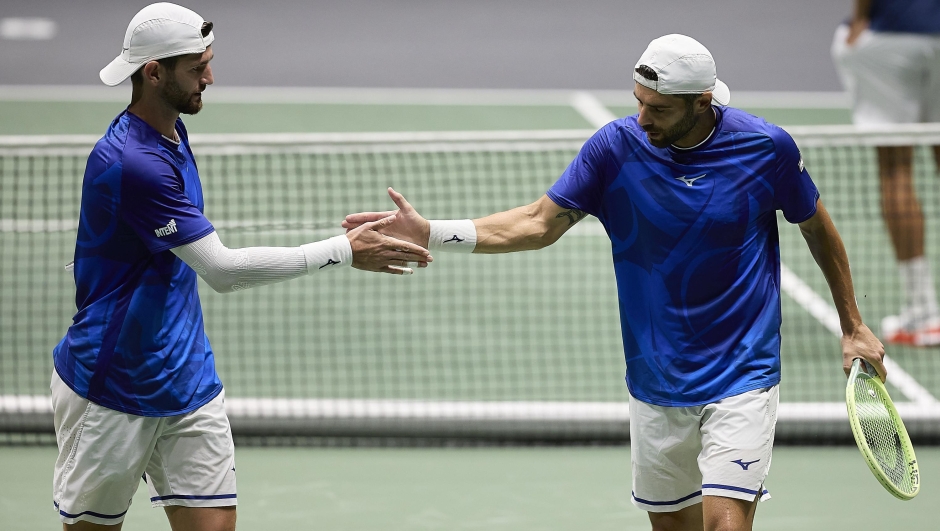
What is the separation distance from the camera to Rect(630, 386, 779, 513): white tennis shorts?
13.1 ft

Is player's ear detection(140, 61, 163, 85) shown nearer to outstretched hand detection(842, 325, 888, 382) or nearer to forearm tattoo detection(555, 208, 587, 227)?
forearm tattoo detection(555, 208, 587, 227)

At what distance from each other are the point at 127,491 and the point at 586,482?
261cm

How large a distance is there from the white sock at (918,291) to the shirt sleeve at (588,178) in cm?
430

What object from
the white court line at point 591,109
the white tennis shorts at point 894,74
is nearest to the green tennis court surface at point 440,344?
the white tennis shorts at point 894,74

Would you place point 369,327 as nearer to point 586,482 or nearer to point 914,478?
point 586,482

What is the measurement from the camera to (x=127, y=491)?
160 inches

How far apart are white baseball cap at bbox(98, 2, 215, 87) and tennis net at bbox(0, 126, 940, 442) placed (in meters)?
2.60

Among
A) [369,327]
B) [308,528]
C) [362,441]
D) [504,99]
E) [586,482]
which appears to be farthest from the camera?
[504,99]

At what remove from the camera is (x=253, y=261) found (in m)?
3.99

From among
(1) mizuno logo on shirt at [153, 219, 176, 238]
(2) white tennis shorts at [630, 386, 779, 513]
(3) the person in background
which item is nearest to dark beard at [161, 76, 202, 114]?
(1) mizuno logo on shirt at [153, 219, 176, 238]

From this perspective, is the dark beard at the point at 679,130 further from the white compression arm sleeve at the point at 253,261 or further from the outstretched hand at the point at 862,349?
the white compression arm sleeve at the point at 253,261

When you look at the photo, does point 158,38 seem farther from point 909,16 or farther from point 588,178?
point 909,16

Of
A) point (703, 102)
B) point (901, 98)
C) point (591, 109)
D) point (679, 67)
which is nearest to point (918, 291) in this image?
point (901, 98)

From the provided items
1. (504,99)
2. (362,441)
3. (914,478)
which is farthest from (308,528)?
(504,99)
